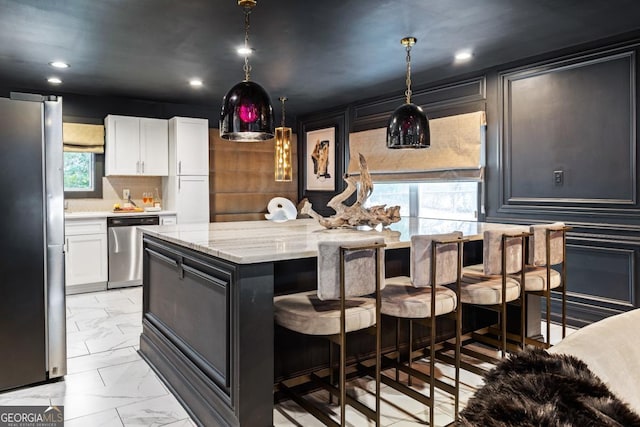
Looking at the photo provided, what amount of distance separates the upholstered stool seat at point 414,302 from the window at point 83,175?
4.96 metres

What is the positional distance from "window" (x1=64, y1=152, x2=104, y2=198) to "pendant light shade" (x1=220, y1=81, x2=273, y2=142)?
13.6ft

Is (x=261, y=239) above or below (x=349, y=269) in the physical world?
above

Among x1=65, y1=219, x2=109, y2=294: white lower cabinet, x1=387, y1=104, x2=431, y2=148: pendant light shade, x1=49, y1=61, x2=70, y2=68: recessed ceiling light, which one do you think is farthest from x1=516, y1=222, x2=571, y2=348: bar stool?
x1=65, y1=219, x2=109, y2=294: white lower cabinet

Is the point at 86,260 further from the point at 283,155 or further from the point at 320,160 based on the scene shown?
the point at 320,160

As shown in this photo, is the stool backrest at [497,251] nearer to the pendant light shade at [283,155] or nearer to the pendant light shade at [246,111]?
the pendant light shade at [246,111]

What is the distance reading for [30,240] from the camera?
271 cm

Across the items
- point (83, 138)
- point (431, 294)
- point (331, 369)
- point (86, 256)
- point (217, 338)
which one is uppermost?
point (83, 138)

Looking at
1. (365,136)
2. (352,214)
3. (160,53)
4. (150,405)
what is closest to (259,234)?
(352,214)

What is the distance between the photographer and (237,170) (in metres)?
6.97

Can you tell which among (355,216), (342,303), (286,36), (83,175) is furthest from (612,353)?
(83,175)

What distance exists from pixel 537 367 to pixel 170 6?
3.07 metres

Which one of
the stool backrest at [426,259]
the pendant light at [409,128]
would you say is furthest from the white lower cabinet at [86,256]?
the stool backrest at [426,259]

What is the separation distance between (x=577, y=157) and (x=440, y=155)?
4.92 feet

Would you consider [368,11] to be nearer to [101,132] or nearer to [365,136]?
[365,136]
